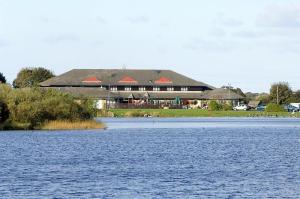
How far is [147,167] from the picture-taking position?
180ft

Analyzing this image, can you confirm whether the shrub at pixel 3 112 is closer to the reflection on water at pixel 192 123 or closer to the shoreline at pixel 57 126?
the shoreline at pixel 57 126

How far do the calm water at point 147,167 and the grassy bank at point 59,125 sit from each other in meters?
9.22

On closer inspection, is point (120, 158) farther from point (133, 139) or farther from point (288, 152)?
point (133, 139)

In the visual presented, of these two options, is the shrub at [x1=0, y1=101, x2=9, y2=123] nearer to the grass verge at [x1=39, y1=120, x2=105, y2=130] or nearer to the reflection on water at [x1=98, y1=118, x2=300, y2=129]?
the grass verge at [x1=39, y1=120, x2=105, y2=130]

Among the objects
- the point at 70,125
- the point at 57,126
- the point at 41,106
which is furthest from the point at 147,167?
the point at 70,125

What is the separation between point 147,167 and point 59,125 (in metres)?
48.8

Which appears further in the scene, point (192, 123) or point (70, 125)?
point (192, 123)

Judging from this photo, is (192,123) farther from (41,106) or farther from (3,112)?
(3,112)

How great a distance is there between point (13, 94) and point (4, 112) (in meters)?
2.21

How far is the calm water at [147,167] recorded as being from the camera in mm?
42469

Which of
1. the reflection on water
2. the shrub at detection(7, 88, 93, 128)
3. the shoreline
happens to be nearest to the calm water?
the shrub at detection(7, 88, 93, 128)

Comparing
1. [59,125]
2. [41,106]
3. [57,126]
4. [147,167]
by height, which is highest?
[41,106]

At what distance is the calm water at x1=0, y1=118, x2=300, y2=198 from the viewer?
1672 inches

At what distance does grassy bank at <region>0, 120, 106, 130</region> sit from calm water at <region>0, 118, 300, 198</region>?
30.3 ft
